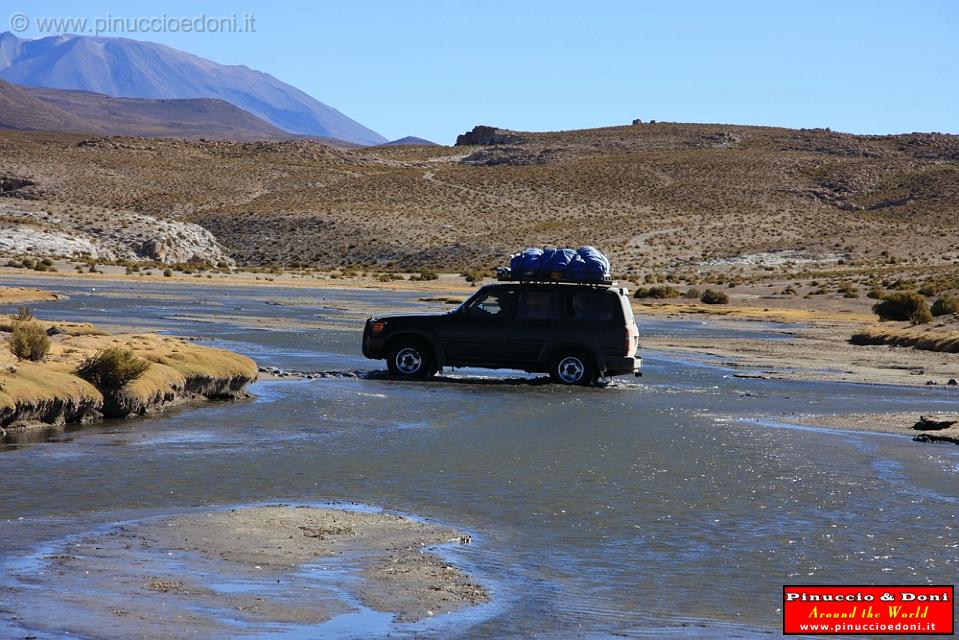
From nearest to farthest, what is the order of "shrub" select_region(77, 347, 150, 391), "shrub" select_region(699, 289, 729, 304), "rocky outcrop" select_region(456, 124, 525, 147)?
"shrub" select_region(77, 347, 150, 391) < "shrub" select_region(699, 289, 729, 304) < "rocky outcrop" select_region(456, 124, 525, 147)

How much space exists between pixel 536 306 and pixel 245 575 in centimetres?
1323

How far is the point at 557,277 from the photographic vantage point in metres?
22.0

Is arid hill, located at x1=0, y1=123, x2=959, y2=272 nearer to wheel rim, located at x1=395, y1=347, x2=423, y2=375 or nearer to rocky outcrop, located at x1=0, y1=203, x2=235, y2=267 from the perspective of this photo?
rocky outcrop, located at x1=0, y1=203, x2=235, y2=267

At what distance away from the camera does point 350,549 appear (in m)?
10.3

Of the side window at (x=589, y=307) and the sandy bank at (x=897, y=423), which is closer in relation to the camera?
the sandy bank at (x=897, y=423)

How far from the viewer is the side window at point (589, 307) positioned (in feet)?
72.3

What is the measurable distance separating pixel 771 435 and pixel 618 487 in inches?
181

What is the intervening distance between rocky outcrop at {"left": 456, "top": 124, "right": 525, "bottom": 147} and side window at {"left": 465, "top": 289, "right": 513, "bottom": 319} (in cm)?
15102

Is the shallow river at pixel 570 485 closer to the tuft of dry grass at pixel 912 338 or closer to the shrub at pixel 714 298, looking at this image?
the tuft of dry grass at pixel 912 338

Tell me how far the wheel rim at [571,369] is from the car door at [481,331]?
91 cm

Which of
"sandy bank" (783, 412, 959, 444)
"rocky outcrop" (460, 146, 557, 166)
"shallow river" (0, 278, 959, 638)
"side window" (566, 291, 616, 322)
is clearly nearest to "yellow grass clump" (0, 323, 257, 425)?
"shallow river" (0, 278, 959, 638)

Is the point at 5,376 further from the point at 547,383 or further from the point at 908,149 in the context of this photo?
the point at 908,149

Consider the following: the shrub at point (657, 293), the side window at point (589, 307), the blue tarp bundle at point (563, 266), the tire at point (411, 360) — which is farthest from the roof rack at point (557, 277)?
the shrub at point (657, 293)

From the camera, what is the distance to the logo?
339 inches
